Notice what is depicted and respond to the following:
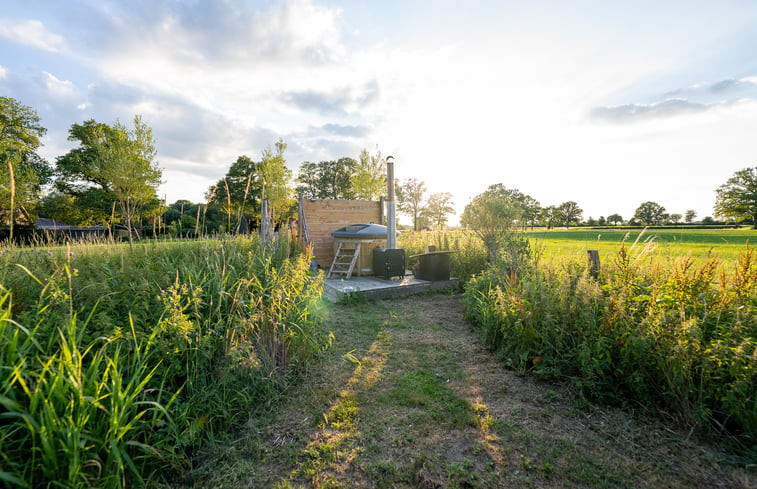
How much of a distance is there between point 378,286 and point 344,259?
7.66 ft

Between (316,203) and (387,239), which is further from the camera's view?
(316,203)

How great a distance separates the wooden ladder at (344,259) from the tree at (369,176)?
430 inches

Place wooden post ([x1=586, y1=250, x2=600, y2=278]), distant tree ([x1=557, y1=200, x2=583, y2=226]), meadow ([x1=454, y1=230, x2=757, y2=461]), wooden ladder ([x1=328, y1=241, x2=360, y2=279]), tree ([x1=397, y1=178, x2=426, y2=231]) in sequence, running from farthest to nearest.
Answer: distant tree ([x1=557, y1=200, x2=583, y2=226])
tree ([x1=397, y1=178, x2=426, y2=231])
wooden ladder ([x1=328, y1=241, x2=360, y2=279])
wooden post ([x1=586, y1=250, x2=600, y2=278])
meadow ([x1=454, y1=230, x2=757, y2=461])

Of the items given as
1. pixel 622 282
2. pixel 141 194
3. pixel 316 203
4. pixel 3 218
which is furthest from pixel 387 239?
pixel 3 218

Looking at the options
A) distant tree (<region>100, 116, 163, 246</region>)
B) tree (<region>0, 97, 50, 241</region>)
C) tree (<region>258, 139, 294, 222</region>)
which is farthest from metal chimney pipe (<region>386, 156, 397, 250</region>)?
tree (<region>0, 97, 50, 241</region>)

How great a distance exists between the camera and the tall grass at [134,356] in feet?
4.43

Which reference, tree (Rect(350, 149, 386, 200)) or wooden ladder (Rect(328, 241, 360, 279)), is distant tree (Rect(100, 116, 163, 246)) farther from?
wooden ladder (Rect(328, 241, 360, 279))

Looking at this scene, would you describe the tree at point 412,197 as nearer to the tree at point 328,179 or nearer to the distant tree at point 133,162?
the tree at point 328,179

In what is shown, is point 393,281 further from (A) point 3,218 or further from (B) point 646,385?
(A) point 3,218

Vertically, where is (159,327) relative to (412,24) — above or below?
below

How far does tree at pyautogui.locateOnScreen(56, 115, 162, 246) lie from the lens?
17625 mm

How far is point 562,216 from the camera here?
2827 inches

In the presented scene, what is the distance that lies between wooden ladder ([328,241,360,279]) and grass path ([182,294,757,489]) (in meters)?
4.69

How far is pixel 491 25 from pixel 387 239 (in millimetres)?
4579
